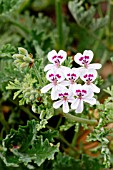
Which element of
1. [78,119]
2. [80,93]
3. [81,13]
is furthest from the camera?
[81,13]

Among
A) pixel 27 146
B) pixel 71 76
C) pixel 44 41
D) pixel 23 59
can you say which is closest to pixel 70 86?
pixel 71 76

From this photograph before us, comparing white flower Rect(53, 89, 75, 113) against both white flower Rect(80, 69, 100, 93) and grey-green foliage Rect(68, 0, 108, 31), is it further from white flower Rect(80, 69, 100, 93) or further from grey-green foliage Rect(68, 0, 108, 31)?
grey-green foliage Rect(68, 0, 108, 31)

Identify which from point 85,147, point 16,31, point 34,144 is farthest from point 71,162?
point 16,31

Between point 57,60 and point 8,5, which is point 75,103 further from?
point 8,5

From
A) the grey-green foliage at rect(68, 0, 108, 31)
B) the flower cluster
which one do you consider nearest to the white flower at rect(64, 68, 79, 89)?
the flower cluster

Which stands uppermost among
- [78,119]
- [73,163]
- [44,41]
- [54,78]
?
[44,41]

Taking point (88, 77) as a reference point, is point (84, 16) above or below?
above
